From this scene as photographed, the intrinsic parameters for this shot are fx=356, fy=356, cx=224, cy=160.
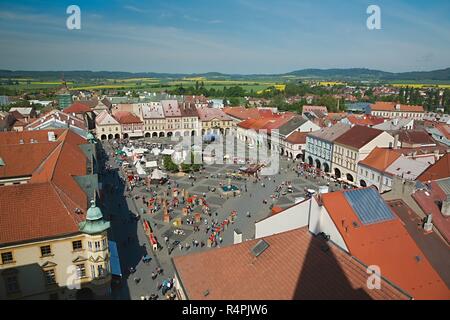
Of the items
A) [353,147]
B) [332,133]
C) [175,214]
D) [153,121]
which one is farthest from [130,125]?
[353,147]

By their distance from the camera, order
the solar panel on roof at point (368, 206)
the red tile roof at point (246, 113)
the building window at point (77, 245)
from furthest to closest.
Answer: the red tile roof at point (246, 113)
the building window at point (77, 245)
the solar panel on roof at point (368, 206)

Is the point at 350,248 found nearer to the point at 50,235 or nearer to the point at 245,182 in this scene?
the point at 50,235

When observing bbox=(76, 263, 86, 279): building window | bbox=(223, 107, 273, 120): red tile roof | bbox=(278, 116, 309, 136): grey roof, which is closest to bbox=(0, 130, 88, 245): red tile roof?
bbox=(76, 263, 86, 279): building window

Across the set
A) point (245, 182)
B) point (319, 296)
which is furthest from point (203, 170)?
point (319, 296)

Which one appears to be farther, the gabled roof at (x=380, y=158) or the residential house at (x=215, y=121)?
the residential house at (x=215, y=121)

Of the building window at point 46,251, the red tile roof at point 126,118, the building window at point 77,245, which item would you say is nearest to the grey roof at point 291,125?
the red tile roof at point 126,118

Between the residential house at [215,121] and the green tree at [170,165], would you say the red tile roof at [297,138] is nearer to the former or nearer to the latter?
the green tree at [170,165]

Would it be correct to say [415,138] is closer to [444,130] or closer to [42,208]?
[444,130]
